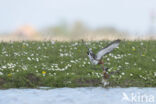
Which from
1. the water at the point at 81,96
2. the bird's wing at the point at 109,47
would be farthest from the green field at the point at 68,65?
the bird's wing at the point at 109,47

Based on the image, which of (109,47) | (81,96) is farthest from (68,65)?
(109,47)

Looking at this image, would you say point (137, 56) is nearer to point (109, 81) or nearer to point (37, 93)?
point (109, 81)

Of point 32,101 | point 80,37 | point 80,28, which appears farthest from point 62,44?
point 80,28

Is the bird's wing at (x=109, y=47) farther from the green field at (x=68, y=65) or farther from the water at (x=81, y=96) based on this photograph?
the green field at (x=68, y=65)

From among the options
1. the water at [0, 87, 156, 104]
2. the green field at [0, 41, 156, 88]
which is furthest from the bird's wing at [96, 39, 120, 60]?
the green field at [0, 41, 156, 88]

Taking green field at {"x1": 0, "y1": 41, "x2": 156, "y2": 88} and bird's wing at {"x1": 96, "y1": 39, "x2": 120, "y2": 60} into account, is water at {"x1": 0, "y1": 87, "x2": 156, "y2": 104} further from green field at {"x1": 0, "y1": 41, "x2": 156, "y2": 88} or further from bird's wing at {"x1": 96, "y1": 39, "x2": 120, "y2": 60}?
bird's wing at {"x1": 96, "y1": 39, "x2": 120, "y2": 60}

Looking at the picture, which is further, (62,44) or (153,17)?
(153,17)
